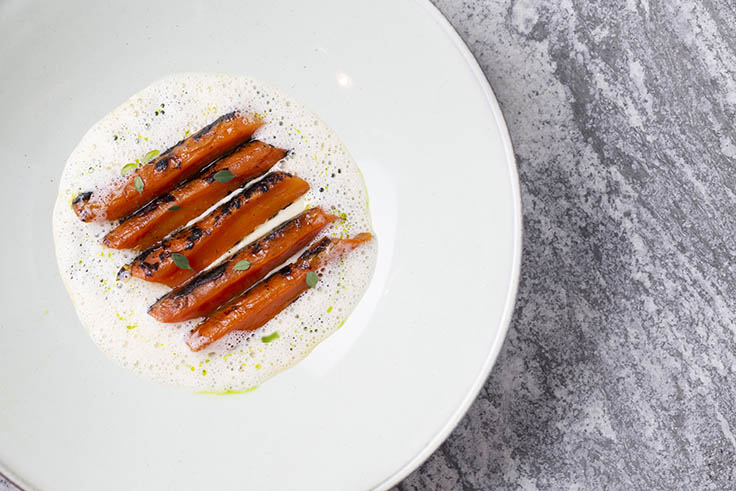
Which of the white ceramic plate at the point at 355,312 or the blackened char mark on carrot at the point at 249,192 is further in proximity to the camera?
the blackened char mark on carrot at the point at 249,192

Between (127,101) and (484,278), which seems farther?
(127,101)

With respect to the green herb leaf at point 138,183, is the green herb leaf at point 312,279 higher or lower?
higher

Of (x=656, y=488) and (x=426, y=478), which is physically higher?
(x=656, y=488)

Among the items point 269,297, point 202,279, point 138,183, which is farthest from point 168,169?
point 269,297

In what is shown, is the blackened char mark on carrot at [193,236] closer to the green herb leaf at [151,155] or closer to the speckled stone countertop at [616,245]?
the green herb leaf at [151,155]

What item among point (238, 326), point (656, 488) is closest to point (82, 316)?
point (238, 326)

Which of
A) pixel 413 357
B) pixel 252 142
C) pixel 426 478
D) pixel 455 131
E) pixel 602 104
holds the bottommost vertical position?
pixel 426 478

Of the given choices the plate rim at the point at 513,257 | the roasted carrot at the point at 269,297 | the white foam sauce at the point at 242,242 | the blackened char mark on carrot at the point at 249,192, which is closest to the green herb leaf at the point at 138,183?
the white foam sauce at the point at 242,242

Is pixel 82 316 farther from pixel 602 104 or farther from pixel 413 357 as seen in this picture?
pixel 602 104
